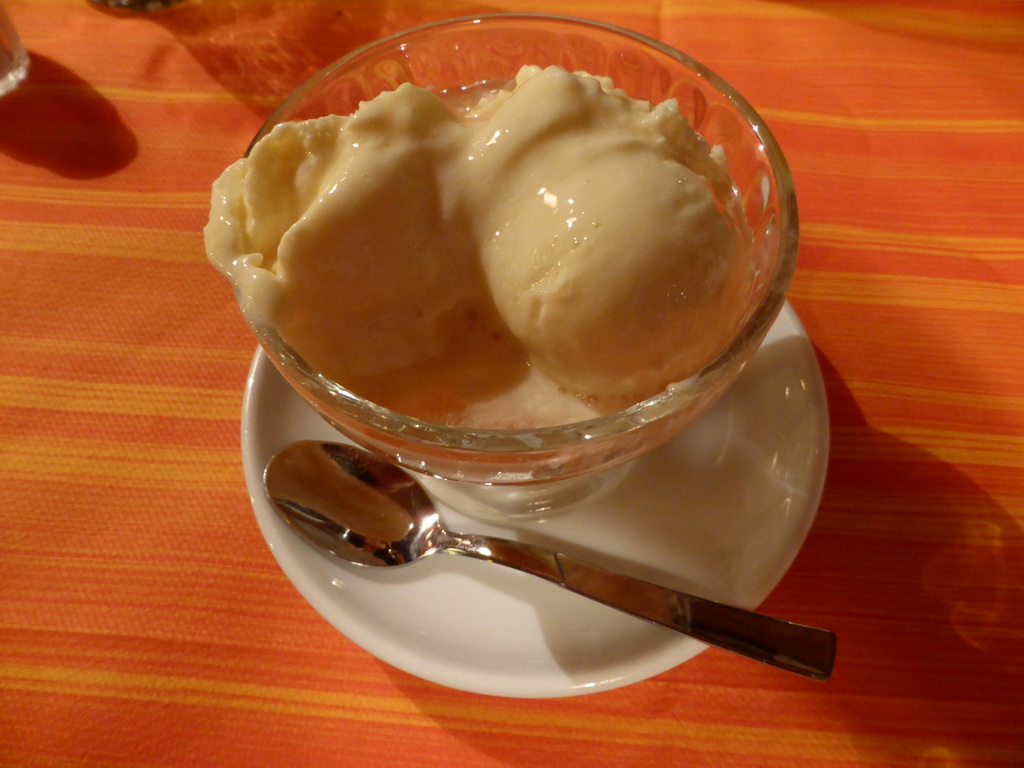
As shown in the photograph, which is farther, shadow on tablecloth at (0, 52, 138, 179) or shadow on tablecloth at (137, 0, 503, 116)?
shadow on tablecloth at (137, 0, 503, 116)

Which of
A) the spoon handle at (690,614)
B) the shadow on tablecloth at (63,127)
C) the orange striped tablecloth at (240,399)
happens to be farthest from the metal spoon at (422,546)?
the shadow on tablecloth at (63,127)

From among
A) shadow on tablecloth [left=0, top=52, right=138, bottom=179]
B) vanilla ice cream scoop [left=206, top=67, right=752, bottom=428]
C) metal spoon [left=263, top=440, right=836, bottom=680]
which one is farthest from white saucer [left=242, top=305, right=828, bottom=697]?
shadow on tablecloth [left=0, top=52, right=138, bottom=179]

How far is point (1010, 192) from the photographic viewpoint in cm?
114

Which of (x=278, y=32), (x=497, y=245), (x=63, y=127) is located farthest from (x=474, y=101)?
(x=63, y=127)

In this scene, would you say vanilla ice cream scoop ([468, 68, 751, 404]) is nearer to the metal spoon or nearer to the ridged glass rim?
the ridged glass rim

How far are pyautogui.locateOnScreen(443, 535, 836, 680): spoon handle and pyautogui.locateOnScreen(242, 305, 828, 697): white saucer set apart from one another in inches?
1.3

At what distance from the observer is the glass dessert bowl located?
56cm

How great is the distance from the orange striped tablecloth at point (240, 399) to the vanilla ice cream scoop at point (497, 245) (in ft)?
1.13

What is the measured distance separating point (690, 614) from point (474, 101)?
736 mm

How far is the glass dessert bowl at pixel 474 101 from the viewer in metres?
0.56

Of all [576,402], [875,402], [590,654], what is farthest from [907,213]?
[590,654]

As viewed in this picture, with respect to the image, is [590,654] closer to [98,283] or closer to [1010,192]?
[98,283]

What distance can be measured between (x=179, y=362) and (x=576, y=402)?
2.17ft

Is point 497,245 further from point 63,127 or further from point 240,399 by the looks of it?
point 63,127
